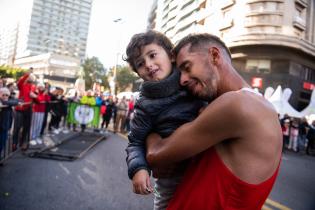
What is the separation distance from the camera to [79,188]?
172 inches

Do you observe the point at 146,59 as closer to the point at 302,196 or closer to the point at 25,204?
the point at 25,204

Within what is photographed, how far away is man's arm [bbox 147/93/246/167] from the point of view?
3.57ft

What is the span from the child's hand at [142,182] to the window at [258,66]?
2651 cm

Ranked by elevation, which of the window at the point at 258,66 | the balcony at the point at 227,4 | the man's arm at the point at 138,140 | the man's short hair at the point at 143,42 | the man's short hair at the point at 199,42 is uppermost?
the balcony at the point at 227,4

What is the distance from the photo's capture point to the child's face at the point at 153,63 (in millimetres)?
1773

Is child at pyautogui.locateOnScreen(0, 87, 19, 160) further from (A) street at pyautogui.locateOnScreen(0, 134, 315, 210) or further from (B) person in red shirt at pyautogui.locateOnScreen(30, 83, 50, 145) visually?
(B) person in red shirt at pyautogui.locateOnScreen(30, 83, 50, 145)

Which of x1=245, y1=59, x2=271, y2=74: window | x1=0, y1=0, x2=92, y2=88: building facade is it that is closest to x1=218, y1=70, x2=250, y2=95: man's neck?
x1=245, y1=59, x2=271, y2=74: window

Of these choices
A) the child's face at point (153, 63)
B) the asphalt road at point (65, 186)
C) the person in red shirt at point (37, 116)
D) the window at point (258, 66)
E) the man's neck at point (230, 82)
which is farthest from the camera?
the window at point (258, 66)

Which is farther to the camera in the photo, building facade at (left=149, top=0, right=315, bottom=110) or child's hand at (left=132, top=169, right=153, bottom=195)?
building facade at (left=149, top=0, right=315, bottom=110)

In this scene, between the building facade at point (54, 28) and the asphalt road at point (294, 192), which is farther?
the building facade at point (54, 28)

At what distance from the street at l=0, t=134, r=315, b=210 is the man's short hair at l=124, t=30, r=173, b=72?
2472mm

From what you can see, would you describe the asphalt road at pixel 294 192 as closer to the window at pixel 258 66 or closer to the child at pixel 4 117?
the child at pixel 4 117

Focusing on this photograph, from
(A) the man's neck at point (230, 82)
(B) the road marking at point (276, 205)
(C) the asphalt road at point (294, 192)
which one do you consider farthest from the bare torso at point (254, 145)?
(C) the asphalt road at point (294, 192)

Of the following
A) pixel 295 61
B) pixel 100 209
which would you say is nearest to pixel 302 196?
pixel 100 209
